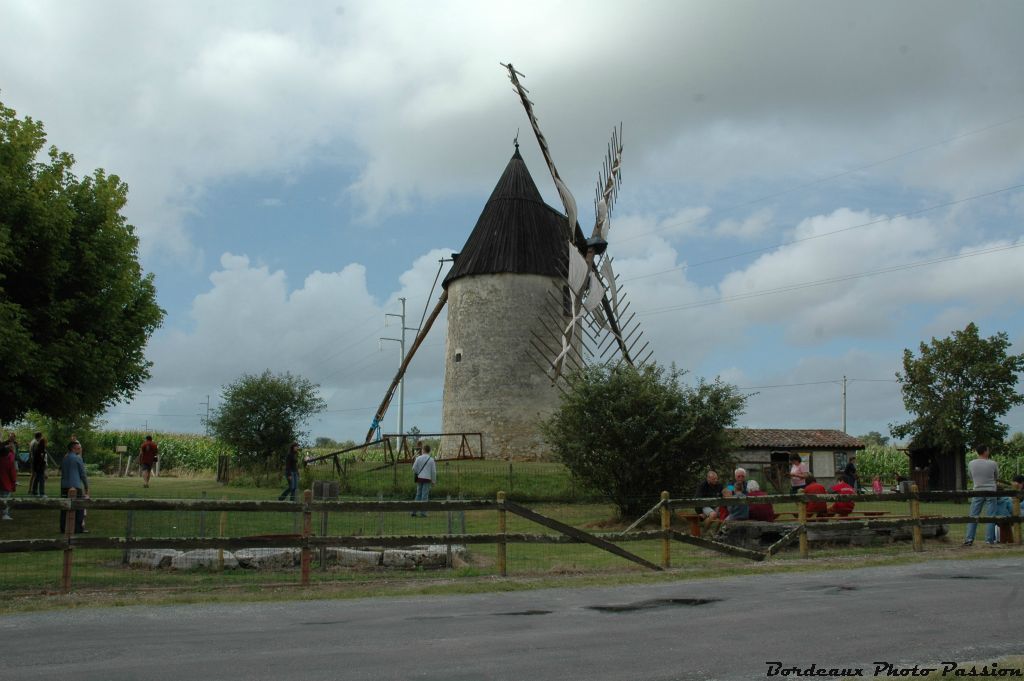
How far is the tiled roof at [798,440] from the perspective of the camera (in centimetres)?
3856

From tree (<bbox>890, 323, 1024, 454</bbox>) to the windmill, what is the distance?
11656 millimetres

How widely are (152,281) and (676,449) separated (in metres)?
13.3

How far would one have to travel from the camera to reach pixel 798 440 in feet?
134

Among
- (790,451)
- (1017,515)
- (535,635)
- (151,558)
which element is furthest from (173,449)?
(535,635)

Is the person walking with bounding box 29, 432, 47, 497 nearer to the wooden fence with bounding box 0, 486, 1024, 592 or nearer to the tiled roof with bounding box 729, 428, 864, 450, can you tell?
the wooden fence with bounding box 0, 486, 1024, 592

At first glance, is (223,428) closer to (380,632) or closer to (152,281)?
(152,281)

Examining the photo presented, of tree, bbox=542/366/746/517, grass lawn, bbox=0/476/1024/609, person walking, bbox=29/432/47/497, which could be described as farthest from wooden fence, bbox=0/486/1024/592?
person walking, bbox=29/432/47/497

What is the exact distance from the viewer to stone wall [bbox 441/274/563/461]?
3538cm

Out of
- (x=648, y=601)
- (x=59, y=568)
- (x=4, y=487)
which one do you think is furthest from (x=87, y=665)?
(x=4, y=487)

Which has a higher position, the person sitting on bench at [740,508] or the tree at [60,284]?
the tree at [60,284]

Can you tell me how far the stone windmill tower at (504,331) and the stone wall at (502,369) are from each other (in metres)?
0.04

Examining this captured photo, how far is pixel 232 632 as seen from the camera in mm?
7945

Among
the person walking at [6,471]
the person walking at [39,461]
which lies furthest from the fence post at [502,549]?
the person walking at [39,461]

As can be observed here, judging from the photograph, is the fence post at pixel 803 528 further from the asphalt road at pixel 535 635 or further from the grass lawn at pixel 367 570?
the asphalt road at pixel 535 635
